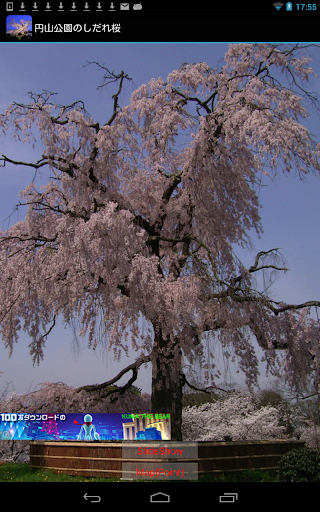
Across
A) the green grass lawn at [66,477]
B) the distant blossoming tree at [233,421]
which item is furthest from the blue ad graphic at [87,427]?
the distant blossoming tree at [233,421]

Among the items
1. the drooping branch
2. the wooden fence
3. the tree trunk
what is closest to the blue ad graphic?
the wooden fence

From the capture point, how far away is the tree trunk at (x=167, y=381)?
1203 centimetres

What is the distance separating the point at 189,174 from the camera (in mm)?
12312

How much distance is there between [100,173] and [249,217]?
4690 mm

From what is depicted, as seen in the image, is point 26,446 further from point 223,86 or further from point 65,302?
point 223,86

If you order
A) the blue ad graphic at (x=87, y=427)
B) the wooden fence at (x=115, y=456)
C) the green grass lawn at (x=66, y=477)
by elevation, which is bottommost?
the green grass lawn at (x=66, y=477)
